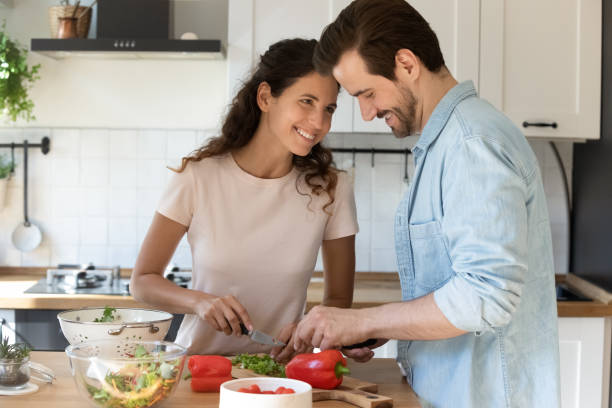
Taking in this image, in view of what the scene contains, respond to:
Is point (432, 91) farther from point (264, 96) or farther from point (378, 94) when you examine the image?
point (264, 96)

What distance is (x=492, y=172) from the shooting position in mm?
1193

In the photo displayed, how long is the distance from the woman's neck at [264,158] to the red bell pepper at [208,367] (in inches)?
27.3

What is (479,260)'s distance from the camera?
3.87 feet

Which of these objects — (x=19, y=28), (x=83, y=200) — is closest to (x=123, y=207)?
(x=83, y=200)

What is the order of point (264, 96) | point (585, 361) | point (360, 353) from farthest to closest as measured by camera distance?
1. point (585, 361)
2. point (264, 96)
3. point (360, 353)

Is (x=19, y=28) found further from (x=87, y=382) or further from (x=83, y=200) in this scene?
(x=87, y=382)

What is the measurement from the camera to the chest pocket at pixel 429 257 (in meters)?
1.35

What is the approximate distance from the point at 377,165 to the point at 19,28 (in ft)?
5.76

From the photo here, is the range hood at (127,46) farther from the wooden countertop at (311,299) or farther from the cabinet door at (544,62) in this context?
the cabinet door at (544,62)

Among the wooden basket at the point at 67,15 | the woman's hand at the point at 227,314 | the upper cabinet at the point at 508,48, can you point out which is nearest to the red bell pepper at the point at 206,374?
the woman's hand at the point at 227,314

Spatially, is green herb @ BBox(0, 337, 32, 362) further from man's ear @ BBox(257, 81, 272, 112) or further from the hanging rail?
the hanging rail

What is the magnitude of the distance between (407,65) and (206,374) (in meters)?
0.69

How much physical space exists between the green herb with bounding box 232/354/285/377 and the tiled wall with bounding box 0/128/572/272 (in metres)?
1.83

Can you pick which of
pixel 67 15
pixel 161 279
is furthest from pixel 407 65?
pixel 67 15
